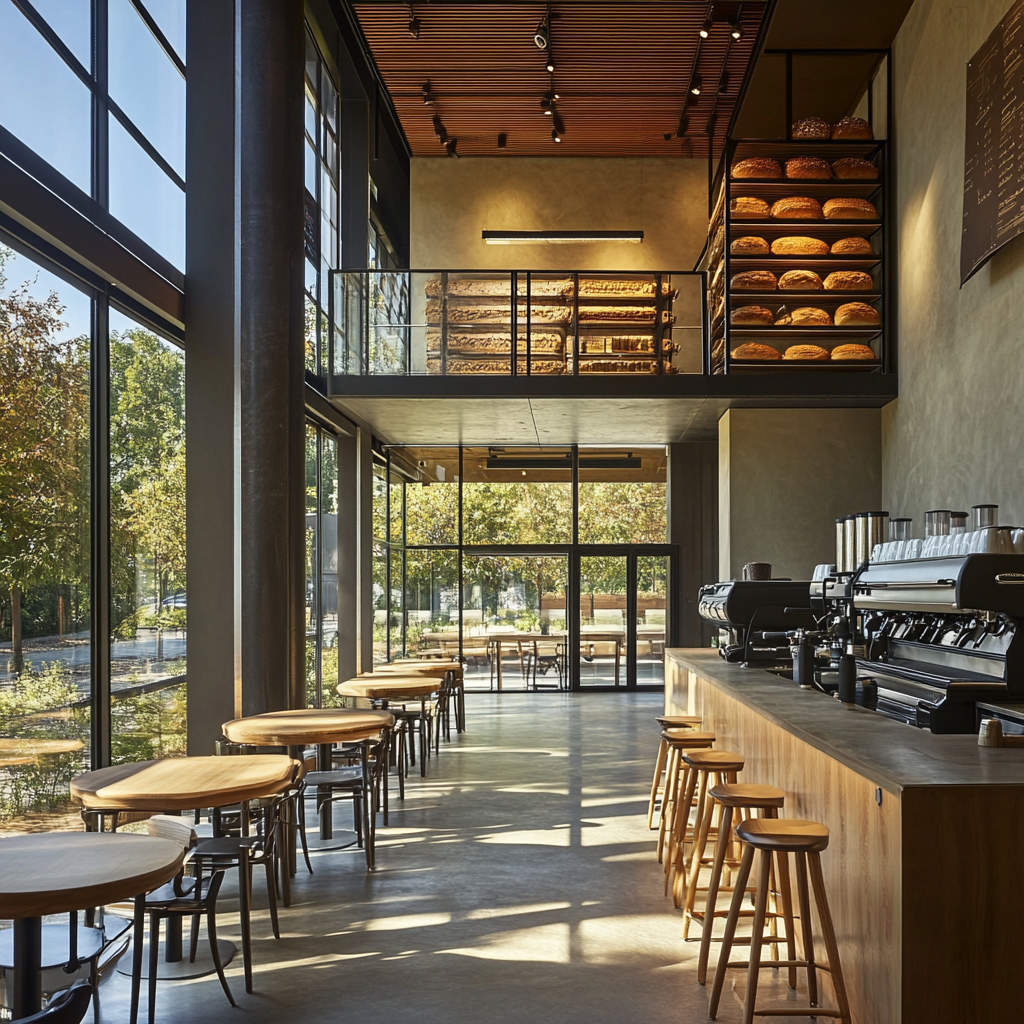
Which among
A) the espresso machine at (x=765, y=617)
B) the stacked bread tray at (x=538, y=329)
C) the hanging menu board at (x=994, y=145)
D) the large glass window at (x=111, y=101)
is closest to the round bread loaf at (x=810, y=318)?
the stacked bread tray at (x=538, y=329)

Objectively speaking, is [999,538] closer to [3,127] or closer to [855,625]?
[855,625]

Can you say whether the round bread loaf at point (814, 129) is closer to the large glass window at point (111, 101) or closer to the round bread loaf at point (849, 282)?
the round bread loaf at point (849, 282)

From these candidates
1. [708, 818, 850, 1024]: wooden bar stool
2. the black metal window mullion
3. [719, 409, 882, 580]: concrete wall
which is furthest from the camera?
[719, 409, 882, 580]: concrete wall

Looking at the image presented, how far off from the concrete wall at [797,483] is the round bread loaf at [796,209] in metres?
1.92

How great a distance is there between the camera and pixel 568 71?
38.4 ft

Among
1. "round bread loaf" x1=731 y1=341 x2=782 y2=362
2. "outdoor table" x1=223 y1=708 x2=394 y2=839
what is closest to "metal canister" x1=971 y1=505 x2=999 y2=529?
"outdoor table" x1=223 y1=708 x2=394 y2=839

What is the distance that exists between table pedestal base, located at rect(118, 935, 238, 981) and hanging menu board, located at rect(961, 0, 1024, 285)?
5.97 meters

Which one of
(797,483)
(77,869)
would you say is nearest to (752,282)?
(797,483)

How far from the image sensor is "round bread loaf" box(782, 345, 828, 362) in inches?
388

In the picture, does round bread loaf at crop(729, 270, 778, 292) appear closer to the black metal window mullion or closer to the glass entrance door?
the glass entrance door

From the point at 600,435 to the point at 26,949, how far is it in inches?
440

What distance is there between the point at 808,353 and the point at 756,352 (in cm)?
50

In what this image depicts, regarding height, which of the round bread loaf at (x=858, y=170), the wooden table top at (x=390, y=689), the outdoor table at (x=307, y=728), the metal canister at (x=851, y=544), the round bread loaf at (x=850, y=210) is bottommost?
the wooden table top at (x=390, y=689)

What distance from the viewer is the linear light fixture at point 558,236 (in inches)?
552
